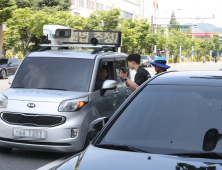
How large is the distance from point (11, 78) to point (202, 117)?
4.72 m

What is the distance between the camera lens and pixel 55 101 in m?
6.08

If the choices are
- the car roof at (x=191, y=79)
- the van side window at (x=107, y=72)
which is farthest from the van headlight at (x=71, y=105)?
the car roof at (x=191, y=79)

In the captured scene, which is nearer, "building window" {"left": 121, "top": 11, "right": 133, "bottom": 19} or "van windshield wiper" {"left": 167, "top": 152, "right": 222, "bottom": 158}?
"van windshield wiper" {"left": 167, "top": 152, "right": 222, "bottom": 158}

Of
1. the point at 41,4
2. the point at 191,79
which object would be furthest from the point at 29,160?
the point at 41,4

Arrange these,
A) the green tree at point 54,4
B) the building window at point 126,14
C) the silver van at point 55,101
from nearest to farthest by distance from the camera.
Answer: the silver van at point 55,101 < the green tree at point 54,4 < the building window at point 126,14

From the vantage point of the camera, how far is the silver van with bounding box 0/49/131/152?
6020mm

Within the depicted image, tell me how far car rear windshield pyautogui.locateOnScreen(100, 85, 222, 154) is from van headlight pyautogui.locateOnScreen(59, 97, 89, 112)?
2666mm

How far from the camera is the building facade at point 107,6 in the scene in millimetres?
71250

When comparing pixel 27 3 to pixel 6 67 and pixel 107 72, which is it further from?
pixel 107 72

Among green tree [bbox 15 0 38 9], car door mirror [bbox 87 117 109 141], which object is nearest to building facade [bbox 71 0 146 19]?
green tree [bbox 15 0 38 9]

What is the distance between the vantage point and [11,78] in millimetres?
7191

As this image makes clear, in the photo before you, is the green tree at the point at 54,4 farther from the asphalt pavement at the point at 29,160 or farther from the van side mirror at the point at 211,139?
the van side mirror at the point at 211,139

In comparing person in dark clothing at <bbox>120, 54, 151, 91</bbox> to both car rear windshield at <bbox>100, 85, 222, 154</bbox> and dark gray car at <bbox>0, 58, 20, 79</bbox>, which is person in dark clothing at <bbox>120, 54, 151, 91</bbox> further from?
dark gray car at <bbox>0, 58, 20, 79</bbox>

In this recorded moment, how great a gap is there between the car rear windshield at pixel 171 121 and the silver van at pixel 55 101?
2694mm
